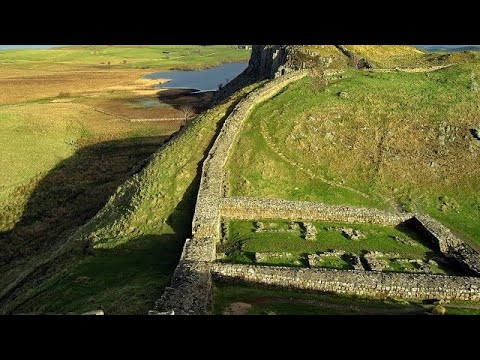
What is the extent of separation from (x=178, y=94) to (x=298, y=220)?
343ft

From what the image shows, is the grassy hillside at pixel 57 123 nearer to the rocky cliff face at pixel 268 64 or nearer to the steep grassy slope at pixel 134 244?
the steep grassy slope at pixel 134 244

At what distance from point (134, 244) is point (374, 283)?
17.3 meters

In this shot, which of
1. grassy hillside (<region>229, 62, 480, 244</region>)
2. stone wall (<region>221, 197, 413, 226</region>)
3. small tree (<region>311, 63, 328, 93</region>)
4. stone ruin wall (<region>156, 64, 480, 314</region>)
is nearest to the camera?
stone ruin wall (<region>156, 64, 480, 314</region>)

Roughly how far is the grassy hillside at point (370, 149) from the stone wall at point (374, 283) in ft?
41.3

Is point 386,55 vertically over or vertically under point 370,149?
over

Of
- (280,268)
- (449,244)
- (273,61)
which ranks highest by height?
(273,61)

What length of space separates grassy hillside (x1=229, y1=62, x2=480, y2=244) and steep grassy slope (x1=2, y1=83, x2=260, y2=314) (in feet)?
16.5

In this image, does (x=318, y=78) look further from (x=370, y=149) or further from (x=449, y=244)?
(x=449, y=244)

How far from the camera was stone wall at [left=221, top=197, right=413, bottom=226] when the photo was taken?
35.4 meters

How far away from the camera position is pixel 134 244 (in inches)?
1288

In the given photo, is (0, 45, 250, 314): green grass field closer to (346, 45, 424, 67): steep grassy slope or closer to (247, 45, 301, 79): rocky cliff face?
(247, 45, 301, 79): rocky cliff face

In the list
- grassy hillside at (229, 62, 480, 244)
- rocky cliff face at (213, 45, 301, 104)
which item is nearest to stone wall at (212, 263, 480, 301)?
grassy hillside at (229, 62, 480, 244)

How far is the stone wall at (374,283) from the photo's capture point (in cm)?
2497

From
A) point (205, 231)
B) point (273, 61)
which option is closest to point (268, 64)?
point (273, 61)
